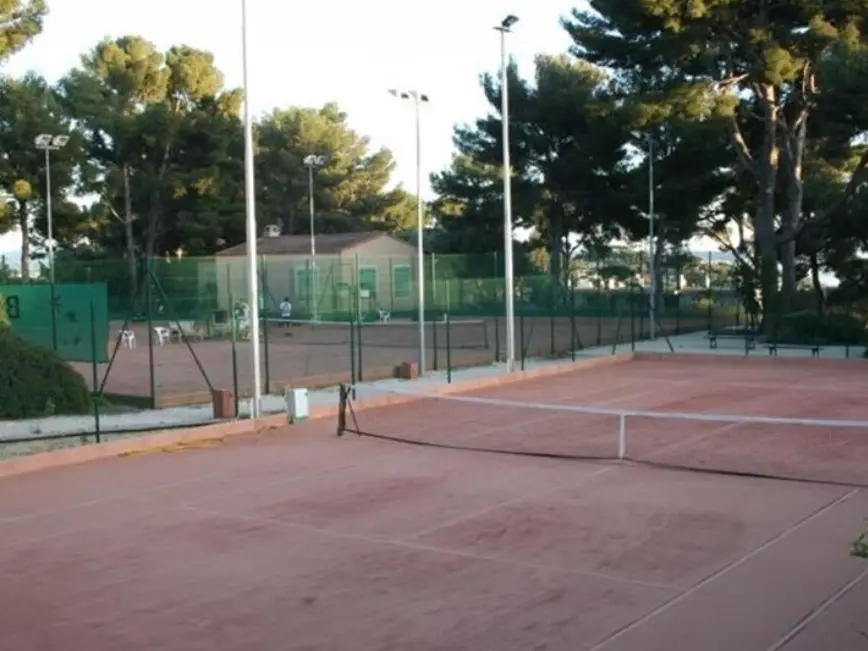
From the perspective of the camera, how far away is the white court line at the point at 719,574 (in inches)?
259

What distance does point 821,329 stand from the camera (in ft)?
102

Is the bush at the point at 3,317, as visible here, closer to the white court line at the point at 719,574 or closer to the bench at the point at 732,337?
the white court line at the point at 719,574

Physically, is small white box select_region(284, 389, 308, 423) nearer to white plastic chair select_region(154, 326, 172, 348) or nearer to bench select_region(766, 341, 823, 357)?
bench select_region(766, 341, 823, 357)

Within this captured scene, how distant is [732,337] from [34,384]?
74.1 ft

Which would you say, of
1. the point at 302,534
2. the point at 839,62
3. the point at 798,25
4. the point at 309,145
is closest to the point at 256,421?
the point at 302,534

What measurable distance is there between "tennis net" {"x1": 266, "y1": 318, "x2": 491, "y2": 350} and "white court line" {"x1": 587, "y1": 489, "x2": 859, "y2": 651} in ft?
60.3

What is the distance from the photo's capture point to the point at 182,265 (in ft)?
138

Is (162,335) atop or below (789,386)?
atop

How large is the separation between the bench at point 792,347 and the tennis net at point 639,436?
12712 millimetres

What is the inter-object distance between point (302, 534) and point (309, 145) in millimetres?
60840

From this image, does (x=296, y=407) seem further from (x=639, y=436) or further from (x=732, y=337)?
(x=732, y=337)

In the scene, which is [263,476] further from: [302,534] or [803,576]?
[803,576]

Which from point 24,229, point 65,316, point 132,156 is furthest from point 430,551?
point 132,156

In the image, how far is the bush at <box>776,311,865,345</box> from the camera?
100 ft
